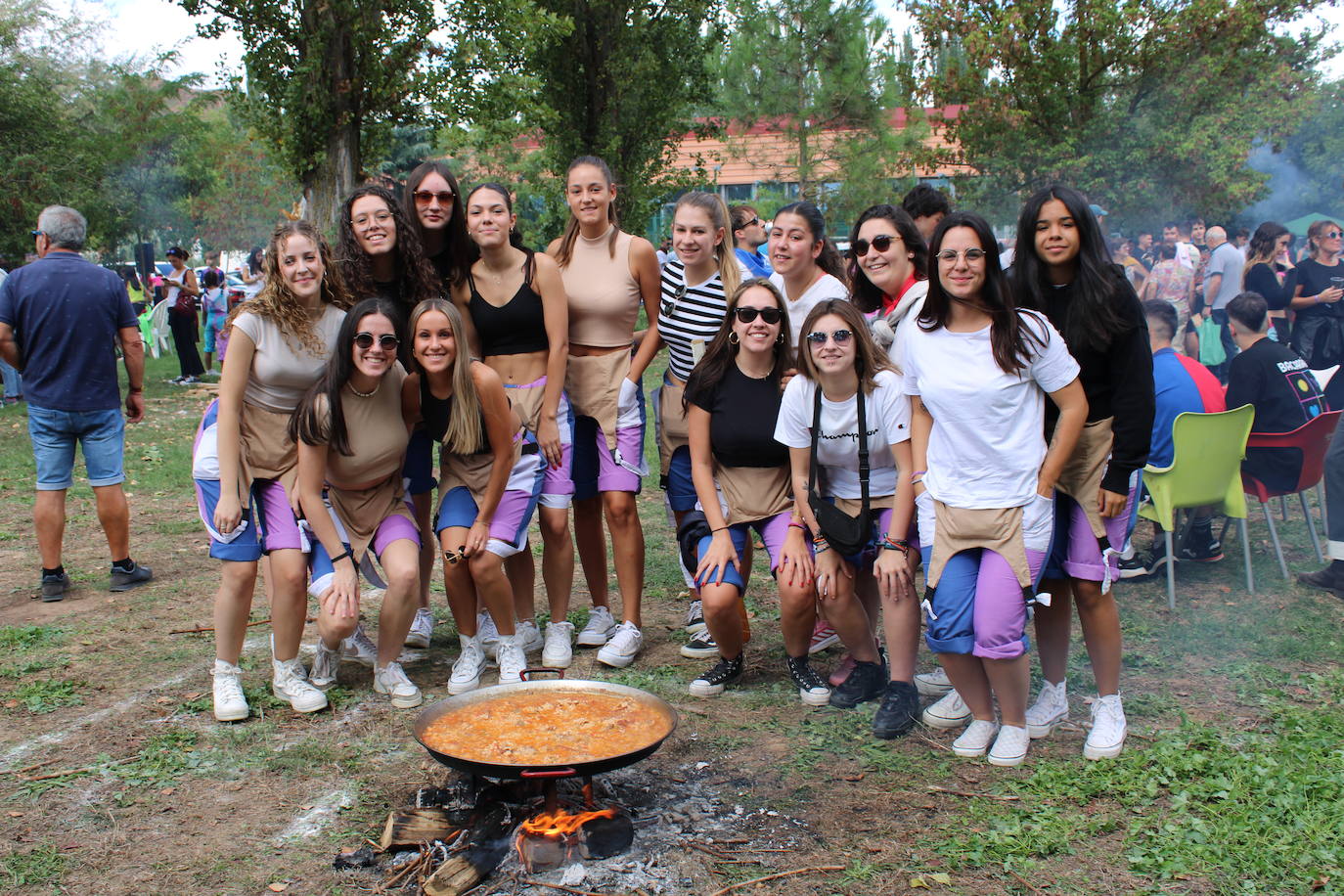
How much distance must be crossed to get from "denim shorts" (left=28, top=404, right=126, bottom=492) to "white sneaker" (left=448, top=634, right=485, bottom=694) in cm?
274

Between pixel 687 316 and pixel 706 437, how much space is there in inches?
25.2

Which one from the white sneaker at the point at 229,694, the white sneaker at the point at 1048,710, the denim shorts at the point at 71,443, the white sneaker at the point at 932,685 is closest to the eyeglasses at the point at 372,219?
the white sneaker at the point at 229,694

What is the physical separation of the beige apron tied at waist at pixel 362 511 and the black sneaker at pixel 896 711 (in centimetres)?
203

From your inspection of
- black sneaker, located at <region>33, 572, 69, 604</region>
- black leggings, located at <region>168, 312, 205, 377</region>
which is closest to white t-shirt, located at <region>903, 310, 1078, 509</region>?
black sneaker, located at <region>33, 572, 69, 604</region>

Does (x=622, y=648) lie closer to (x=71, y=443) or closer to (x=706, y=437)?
(x=706, y=437)

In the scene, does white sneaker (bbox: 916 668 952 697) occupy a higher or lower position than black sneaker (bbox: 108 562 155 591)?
lower

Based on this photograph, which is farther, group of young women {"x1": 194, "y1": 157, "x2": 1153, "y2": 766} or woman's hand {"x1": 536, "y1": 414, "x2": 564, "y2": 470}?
woman's hand {"x1": 536, "y1": 414, "x2": 564, "y2": 470}

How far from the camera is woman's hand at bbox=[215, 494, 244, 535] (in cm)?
416

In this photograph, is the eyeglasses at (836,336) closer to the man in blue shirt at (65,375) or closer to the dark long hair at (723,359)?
the dark long hair at (723,359)

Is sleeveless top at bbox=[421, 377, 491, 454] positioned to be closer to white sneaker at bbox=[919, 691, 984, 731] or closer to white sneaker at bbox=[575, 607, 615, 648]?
→ white sneaker at bbox=[575, 607, 615, 648]

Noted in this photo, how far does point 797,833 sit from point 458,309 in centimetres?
257

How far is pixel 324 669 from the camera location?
463 centimetres

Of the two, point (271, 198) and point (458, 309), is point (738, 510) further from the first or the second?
point (271, 198)

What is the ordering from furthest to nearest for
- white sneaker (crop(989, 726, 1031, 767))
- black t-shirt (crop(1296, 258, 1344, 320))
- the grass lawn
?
black t-shirt (crop(1296, 258, 1344, 320)), white sneaker (crop(989, 726, 1031, 767)), the grass lawn
